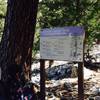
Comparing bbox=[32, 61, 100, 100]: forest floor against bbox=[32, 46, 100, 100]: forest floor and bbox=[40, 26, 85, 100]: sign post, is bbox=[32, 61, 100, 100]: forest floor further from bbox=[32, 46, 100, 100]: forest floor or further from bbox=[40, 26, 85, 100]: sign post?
bbox=[40, 26, 85, 100]: sign post

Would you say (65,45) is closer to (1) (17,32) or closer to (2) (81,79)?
(2) (81,79)

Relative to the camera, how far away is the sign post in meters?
6.62

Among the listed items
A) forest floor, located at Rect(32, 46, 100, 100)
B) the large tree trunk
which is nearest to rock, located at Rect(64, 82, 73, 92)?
forest floor, located at Rect(32, 46, 100, 100)

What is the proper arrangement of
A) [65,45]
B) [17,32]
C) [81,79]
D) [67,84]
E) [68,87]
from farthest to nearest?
[67,84]
[68,87]
[17,32]
[65,45]
[81,79]

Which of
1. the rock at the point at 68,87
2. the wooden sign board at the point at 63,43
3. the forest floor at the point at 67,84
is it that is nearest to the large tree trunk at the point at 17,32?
the wooden sign board at the point at 63,43

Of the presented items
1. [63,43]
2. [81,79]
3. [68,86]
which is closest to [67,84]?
[68,86]

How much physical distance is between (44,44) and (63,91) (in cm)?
350

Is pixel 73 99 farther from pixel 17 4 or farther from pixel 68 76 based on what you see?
pixel 68 76

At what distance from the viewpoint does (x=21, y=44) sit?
7219 mm

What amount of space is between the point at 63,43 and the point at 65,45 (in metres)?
0.09

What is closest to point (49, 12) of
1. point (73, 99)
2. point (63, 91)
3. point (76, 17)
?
point (76, 17)

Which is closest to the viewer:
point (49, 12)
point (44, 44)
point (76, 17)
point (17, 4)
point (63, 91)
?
point (17, 4)

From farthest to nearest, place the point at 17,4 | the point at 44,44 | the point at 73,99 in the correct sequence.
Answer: the point at 73,99
the point at 44,44
the point at 17,4

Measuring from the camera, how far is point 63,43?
7094 millimetres
